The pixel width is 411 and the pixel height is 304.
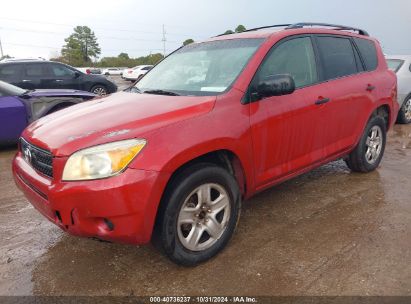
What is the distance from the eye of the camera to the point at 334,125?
4082mm

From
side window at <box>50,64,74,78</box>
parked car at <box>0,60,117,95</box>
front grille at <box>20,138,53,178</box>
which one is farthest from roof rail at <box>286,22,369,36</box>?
side window at <box>50,64,74,78</box>

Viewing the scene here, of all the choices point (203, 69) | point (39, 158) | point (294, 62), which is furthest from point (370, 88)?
point (39, 158)

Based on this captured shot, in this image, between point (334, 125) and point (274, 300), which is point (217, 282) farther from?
point (334, 125)

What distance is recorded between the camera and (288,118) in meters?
3.50

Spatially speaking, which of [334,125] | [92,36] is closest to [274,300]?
[334,125]

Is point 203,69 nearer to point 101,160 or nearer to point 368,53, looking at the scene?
point 101,160

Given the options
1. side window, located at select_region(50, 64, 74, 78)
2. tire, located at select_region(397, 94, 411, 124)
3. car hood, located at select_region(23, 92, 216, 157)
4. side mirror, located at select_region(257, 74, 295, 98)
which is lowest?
tire, located at select_region(397, 94, 411, 124)

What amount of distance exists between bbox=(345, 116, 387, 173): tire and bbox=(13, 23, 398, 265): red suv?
0.58 feet

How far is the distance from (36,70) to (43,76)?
0.80 feet

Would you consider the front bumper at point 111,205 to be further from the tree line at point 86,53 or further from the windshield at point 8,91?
the tree line at point 86,53

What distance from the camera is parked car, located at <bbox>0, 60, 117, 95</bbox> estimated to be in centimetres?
1086

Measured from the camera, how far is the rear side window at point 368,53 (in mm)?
4754

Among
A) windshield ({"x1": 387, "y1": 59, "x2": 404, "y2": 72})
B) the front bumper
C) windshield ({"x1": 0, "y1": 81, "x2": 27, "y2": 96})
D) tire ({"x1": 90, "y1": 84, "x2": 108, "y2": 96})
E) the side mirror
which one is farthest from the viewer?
tire ({"x1": 90, "y1": 84, "x2": 108, "y2": 96})

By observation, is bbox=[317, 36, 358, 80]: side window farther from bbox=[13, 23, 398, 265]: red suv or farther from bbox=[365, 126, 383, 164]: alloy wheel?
bbox=[365, 126, 383, 164]: alloy wheel
